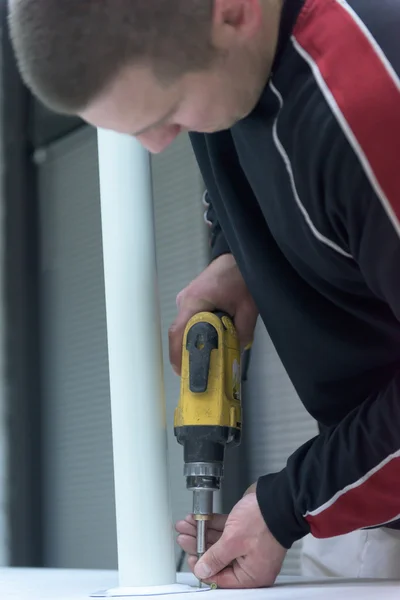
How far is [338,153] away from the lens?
0.50 m

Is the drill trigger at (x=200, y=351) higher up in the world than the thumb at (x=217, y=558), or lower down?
higher up

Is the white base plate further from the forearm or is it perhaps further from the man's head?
Result: the man's head

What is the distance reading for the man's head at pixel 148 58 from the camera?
1.55 feet

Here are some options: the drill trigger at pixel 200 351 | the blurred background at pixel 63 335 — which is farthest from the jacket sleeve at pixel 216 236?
the blurred background at pixel 63 335

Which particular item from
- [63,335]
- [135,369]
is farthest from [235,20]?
[63,335]

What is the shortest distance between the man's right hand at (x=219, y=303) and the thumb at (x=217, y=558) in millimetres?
205

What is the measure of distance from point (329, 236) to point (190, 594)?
32 centimetres

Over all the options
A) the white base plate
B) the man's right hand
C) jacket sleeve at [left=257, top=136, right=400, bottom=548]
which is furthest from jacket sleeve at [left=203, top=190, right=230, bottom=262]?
the white base plate

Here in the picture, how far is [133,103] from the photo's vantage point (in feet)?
1.70

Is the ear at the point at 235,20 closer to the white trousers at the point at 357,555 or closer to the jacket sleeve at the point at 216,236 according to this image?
the jacket sleeve at the point at 216,236

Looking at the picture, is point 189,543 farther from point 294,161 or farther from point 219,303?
point 294,161

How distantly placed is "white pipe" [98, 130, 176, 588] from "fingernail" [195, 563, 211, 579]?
23mm

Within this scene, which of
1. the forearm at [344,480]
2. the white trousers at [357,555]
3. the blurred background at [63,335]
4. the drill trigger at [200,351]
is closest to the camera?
the forearm at [344,480]

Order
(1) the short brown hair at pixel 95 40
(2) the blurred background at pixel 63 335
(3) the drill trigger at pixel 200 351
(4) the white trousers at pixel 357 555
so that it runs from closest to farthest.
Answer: (1) the short brown hair at pixel 95 40, (3) the drill trigger at pixel 200 351, (4) the white trousers at pixel 357 555, (2) the blurred background at pixel 63 335
